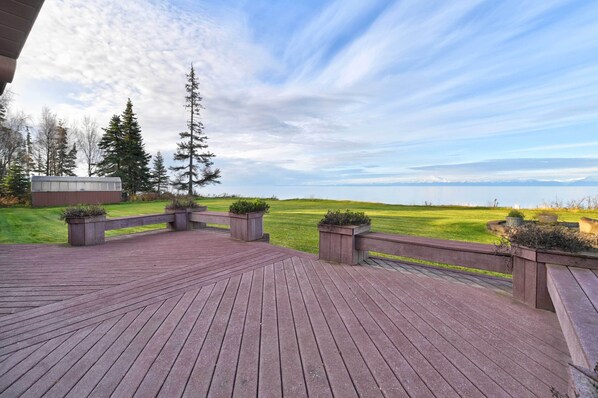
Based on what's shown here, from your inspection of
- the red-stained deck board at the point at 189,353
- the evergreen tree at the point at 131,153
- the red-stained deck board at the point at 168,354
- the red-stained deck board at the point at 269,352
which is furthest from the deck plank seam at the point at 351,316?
the evergreen tree at the point at 131,153

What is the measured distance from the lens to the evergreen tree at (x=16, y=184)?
679 inches

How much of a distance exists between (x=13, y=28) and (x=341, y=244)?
13.6ft

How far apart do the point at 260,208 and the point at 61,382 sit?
14.8 feet

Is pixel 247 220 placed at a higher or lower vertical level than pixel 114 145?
lower

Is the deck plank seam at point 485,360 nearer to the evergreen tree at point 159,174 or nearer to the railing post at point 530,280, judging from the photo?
the railing post at point 530,280

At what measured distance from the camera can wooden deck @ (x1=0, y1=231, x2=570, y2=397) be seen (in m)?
1.52

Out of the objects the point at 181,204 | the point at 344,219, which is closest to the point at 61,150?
the point at 181,204

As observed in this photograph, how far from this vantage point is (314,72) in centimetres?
1028

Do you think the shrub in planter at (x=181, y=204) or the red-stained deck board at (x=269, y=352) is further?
the shrub in planter at (x=181, y=204)

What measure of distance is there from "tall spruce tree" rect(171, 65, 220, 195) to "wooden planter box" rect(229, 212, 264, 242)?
57.0 feet

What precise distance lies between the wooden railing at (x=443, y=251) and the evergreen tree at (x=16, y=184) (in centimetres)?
2464

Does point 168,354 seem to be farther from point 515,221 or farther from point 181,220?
point 515,221

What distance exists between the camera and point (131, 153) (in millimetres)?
23281

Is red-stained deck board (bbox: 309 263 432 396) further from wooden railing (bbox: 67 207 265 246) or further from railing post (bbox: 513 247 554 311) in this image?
wooden railing (bbox: 67 207 265 246)
